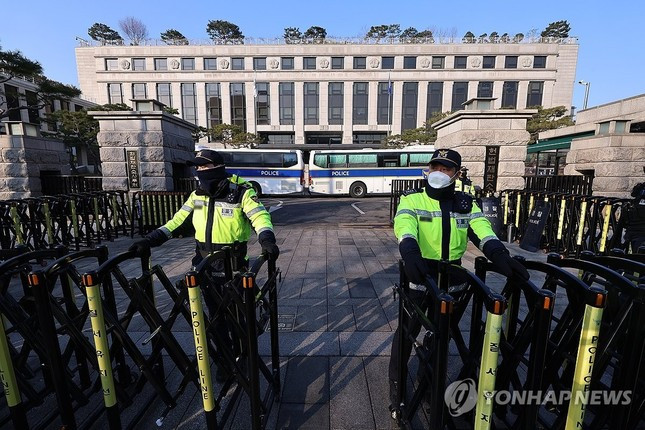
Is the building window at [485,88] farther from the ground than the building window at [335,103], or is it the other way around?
the building window at [485,88]

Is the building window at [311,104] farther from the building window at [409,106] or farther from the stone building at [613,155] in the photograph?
the stone building at [613,155]

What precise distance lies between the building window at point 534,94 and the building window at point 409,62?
13974 millimetres

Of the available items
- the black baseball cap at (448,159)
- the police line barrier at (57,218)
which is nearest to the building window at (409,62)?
the police line barrier at (57,218)

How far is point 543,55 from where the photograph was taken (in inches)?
1452

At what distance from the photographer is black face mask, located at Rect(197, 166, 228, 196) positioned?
9.02ft

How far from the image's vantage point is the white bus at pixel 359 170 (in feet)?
59.8

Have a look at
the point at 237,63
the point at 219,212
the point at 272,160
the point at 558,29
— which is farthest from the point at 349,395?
the point at 558,29

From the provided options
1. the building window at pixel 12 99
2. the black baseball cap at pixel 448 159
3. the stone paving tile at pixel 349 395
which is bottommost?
the stone paving tile at pixel 349 395

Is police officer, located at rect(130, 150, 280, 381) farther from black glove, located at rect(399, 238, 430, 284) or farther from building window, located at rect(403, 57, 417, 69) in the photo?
building window, located at rect(403, 57, 417, 69)

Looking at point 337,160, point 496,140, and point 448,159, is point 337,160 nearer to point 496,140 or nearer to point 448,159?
point 496,140

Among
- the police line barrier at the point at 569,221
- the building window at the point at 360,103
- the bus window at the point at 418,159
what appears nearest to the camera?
the police line barrier at the point at 569,221

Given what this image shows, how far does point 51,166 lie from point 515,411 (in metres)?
13.9

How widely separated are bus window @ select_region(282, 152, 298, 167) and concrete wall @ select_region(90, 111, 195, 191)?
948 cm

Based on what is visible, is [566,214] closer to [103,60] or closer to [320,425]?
[320,425]
